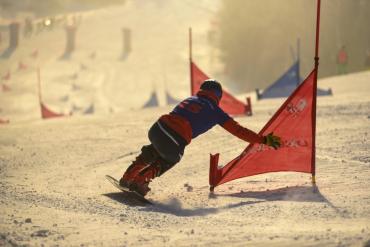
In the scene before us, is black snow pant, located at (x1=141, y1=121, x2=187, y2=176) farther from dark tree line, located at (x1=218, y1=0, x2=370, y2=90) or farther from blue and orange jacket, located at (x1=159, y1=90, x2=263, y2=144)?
dark tree line, located at (x1=218, y1=0, x2=370, y2=90)

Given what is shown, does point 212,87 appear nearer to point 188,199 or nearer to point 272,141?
point 272,141

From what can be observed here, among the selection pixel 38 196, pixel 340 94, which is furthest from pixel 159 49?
pixel 38 196

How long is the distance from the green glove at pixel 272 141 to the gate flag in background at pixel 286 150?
0.70ft

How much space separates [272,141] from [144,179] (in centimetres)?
134

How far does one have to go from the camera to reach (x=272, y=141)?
6316 millimetres

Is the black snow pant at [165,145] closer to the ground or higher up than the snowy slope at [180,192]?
higher up

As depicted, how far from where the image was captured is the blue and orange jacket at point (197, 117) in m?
6.47

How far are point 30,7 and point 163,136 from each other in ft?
246

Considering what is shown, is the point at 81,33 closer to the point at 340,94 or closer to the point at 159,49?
the point at 159,49

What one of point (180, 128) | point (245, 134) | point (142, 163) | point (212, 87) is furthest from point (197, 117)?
point (142, 163)

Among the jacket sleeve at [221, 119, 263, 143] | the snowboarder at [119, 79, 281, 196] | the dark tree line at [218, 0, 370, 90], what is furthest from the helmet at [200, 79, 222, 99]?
the dark tree line at [218, 0, 370, 90]

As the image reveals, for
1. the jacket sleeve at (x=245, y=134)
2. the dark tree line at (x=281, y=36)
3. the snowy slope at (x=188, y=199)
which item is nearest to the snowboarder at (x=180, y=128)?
the jacket sleeve at (x=245, y=134)

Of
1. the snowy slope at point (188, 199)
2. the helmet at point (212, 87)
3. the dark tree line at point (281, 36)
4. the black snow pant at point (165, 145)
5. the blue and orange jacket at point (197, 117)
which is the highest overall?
the dark tree line at point (281, 36)

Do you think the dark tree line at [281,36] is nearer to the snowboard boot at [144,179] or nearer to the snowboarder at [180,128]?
the snowboarder at [180,128]
